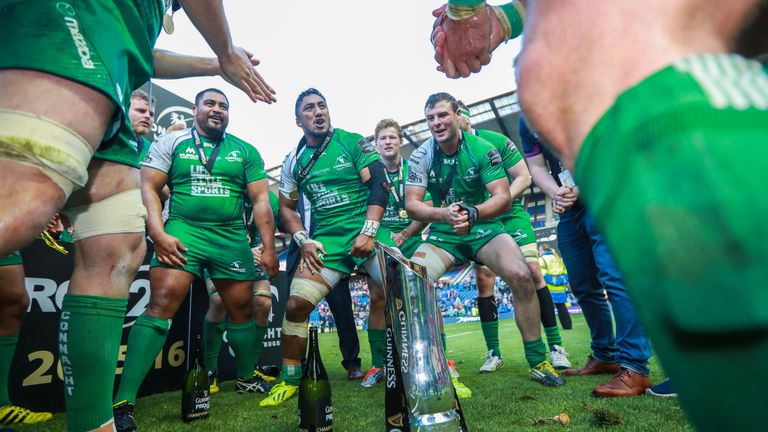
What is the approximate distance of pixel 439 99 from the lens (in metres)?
4.49

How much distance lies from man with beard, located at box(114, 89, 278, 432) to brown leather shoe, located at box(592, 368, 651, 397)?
2.54 m

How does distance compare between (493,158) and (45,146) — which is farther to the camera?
(493,158)

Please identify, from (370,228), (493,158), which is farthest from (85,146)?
(493,158)

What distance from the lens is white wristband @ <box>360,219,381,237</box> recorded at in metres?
4.09

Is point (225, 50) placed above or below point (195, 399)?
above

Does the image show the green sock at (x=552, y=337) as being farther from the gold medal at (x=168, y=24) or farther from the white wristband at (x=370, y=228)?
the gold medal at (x=168, y=24)

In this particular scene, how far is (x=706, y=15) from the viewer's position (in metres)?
0.49

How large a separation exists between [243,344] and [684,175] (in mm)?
4342

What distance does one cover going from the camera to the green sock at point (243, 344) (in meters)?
4.22

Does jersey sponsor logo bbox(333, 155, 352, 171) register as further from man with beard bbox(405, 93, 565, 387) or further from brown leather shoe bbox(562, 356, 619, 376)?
brown leather shoe bbox(562, 356, 619, 376)

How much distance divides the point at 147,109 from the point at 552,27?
14.7 feet

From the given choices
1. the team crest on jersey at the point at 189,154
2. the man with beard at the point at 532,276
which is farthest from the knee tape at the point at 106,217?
the man with beard at the point at 532,276

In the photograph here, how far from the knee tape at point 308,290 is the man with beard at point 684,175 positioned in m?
3.56

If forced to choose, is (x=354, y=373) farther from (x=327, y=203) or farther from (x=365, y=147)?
(x=365, y=147)
